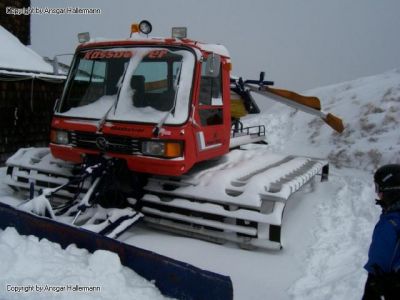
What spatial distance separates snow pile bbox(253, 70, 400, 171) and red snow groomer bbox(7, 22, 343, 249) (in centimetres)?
649

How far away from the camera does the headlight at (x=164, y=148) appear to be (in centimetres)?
514

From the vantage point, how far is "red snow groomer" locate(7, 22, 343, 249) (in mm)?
5102

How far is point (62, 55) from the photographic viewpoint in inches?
241

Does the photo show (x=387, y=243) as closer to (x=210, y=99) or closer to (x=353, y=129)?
(x=210, y=99)

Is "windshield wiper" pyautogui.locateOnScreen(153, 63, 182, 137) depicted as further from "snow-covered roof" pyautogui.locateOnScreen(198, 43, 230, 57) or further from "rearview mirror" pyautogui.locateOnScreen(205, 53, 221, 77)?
"snow-covered roof" pyautogui.locateOnScreen(198, 43, 230, 57)

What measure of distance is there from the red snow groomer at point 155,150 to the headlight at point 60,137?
15 millimetres

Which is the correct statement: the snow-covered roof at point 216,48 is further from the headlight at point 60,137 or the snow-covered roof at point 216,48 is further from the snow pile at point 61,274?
the snow pile at point 61,274

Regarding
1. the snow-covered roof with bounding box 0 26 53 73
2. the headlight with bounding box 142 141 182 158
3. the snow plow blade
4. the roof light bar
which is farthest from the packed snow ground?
the snow-covered roof with bounding box 0 26 53 73

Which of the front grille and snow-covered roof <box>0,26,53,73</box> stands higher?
snow-covered roof <box>0,26,53,73</box>

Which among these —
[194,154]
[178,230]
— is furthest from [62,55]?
[178,230]

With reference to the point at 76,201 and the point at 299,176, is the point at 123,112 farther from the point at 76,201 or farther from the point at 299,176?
the point at 299,176

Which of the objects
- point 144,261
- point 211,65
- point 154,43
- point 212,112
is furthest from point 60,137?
point 144,261

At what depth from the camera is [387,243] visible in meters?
2.50

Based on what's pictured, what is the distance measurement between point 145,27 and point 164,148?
2.29 m
